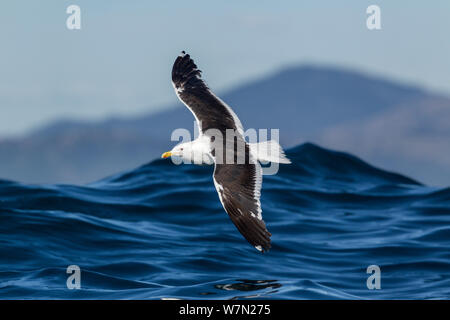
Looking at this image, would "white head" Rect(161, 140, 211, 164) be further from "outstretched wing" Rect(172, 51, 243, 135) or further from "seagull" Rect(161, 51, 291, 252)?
"outstretched wing" Rect(172, 51, 243, 135)

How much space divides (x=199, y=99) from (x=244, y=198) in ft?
8.98

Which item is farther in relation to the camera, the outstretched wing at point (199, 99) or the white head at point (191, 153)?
the outstretched wing at point (199, 99)

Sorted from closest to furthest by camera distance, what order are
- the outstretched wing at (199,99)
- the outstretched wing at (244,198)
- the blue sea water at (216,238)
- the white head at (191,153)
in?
the outstretched wing at (244,198)
the white head at (191,153)
the blue sea water at (216,238)
the outstretched wing at (199,99)

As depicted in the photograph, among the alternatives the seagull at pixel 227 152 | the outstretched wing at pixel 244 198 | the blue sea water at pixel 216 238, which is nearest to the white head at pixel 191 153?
the seagull at pixel 227 152

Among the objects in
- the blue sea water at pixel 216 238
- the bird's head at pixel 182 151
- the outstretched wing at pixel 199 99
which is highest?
the outstretched wing at pixel 199 99

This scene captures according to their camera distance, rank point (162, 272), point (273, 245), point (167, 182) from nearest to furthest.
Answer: point (162, 272)
point (273, 245)
point (167, 182)

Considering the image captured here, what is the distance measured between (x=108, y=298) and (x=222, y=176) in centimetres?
247

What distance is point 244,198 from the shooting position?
11016 mm

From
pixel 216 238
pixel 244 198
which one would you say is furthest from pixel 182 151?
pixel 216 238

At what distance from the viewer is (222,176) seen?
11.2 meters

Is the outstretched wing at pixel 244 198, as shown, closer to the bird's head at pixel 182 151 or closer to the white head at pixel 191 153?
the white head at pixel 191 153

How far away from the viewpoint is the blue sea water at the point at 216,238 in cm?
1230
